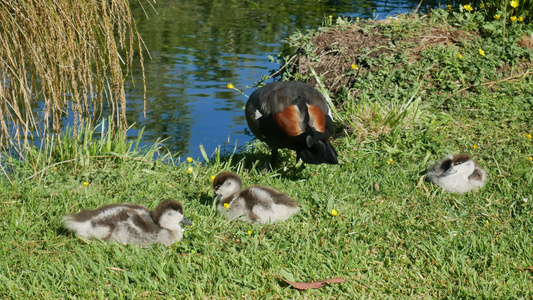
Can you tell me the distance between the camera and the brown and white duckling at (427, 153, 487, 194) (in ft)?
17.4

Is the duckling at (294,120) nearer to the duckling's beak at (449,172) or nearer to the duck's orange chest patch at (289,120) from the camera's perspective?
the duck's orange chest patch at (289,120)

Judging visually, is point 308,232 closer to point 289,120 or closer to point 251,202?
point 251,202

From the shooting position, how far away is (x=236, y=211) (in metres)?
4.81

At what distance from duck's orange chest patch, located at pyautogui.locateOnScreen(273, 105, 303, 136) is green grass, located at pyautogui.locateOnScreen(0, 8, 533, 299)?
0.47 meters

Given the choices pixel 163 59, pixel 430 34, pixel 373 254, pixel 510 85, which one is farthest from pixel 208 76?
pixel 373 254

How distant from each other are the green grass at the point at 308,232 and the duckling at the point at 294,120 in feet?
0.99

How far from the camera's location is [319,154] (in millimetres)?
5492

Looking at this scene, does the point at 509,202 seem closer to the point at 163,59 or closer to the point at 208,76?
the point at 208,76

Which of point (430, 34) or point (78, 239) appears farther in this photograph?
point (430, 34)

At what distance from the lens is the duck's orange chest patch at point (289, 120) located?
564 cm

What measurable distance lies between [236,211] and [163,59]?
25.1 ft

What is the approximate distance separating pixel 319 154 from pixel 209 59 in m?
6.96

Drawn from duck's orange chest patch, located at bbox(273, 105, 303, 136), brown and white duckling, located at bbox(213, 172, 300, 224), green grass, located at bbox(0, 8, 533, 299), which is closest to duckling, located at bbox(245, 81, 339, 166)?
duck's orange chest patch, located at bbox(273, 105, 303, 136)

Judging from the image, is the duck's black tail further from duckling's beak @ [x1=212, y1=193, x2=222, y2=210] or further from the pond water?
the pond water
